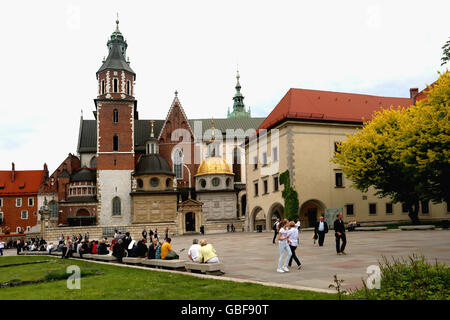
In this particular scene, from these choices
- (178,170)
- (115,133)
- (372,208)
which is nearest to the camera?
(372,208)

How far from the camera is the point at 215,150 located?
8000 centimetres

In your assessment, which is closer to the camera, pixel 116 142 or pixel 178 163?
pixel 116 142

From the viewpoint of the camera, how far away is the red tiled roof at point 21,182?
83.2 metres

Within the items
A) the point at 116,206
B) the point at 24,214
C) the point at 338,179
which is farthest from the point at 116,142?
the point at 338,179

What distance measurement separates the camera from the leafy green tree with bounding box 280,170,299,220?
132ft

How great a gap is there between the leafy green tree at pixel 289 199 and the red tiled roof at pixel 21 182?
57.7 m

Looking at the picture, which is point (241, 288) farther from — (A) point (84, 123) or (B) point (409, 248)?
(A) point (84, 123)

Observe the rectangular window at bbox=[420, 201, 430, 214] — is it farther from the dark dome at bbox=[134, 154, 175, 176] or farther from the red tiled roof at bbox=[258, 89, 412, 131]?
the dark dome at bbox=[134, 154, 175, 176]

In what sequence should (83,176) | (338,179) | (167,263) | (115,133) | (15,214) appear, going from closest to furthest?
1. (167,263)
2. (338,179)
3. (83,176)
4. (115,133)
5. (15,214)

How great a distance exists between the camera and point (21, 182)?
8531 centimetres

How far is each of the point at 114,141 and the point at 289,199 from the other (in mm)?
37385

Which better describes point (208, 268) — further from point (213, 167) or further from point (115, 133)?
point (115, 133)
